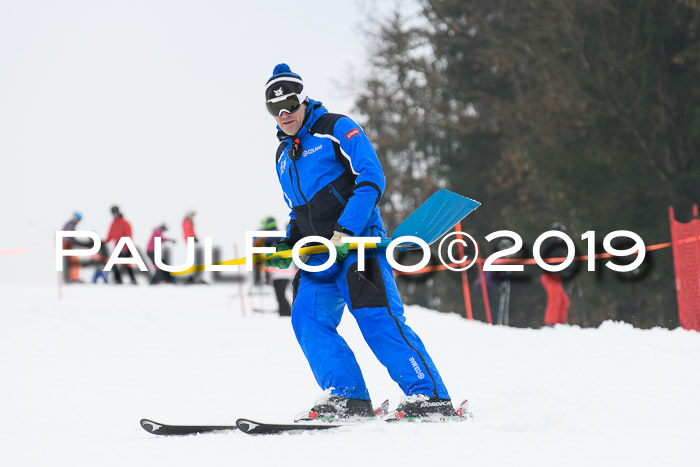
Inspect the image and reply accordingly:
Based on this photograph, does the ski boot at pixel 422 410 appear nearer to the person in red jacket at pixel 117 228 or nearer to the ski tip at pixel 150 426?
the ski tip at pixel 150 426

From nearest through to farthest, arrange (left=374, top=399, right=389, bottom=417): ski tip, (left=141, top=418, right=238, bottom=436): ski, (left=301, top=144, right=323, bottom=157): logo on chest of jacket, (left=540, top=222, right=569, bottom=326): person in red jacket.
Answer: (left=141, top=418, right=238, bottom=436): ski → (left=301, top=144, right=323, bottom=157): logo on chest of jacket → (left=374, top=399, right=389, bottom=417): ski tip → (left=540, top=222, right=569, bottom=326): person in red jacket

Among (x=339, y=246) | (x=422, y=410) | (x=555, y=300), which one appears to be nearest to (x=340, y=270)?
(x=339, y=246)

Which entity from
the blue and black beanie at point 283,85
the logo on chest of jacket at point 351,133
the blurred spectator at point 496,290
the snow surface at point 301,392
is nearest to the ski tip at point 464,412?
the snow surface at point 301,392

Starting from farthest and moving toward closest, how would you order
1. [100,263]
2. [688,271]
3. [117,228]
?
[100,263], [117,228], [688,271]

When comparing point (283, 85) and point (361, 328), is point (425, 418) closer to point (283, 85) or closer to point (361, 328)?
point (361, 328)

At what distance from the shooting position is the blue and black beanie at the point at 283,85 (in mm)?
4254

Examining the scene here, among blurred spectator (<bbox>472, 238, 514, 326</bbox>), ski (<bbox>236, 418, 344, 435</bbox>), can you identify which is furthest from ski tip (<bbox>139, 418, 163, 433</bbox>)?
blurred spectator (<bbox>472, 238, 514, 326</bbox>)

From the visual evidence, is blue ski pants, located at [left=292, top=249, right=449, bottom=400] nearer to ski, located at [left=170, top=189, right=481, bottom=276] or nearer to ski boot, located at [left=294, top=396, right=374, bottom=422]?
ski boot, located at [left=294, top=396, right=374, bottom=422]

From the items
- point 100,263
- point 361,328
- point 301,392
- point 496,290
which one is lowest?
point 301,392

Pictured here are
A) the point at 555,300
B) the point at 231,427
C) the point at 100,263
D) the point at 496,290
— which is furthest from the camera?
the point at 100,263

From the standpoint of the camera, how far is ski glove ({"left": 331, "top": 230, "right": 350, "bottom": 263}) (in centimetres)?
405

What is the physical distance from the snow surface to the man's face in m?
1.51

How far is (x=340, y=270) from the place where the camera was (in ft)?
13.9

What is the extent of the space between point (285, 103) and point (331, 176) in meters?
0.44
